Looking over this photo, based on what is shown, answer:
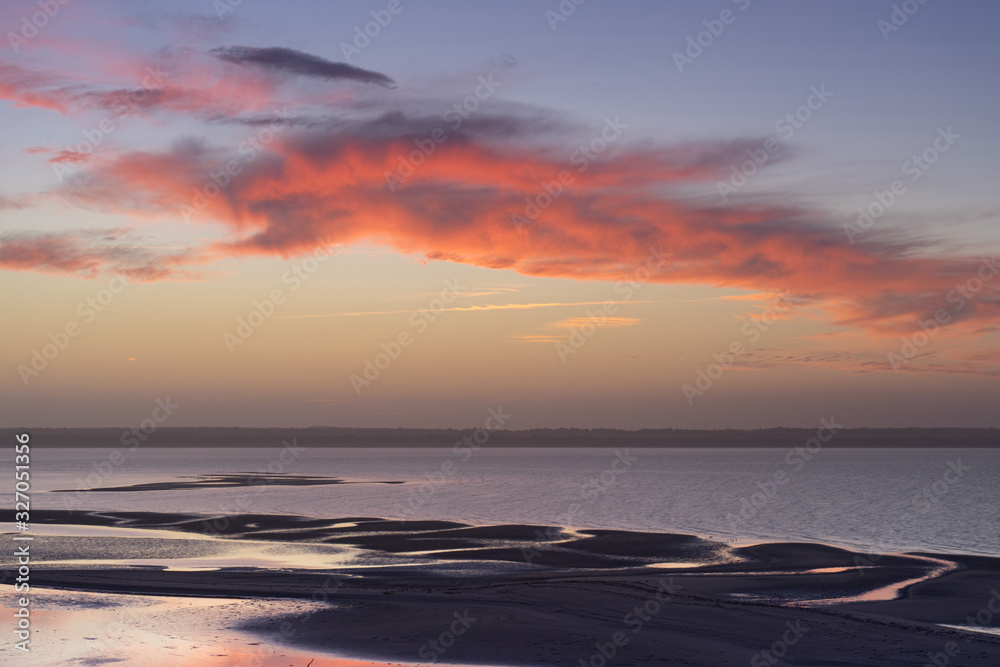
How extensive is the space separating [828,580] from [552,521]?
30237 millimetres

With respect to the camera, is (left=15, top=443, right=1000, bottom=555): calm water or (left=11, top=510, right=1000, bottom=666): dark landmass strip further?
(left=15, top=443, right=1000, bottom=555): calm water

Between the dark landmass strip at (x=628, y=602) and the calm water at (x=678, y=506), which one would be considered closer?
the dark landmass strip at (x=628, y=602)

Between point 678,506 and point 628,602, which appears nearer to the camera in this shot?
point 628,602

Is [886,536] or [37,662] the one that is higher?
[37,662]

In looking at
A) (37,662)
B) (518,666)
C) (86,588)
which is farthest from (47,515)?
(518,666)

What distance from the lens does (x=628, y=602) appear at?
1094 inches

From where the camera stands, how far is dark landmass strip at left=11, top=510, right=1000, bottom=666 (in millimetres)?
21859

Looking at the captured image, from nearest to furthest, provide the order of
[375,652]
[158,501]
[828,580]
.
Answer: [375,652] → [828,580] → [158,501]

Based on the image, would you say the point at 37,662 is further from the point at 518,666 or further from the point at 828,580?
the point at 828,580

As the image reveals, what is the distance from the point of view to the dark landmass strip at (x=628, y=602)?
21.9 metres

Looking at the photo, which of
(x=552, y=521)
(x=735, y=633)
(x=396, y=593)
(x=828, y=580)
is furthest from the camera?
(x=552, y=521)

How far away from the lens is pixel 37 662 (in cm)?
1912

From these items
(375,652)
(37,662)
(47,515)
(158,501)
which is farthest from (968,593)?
(158,501)

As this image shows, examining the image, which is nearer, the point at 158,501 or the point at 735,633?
the point at 735,633
